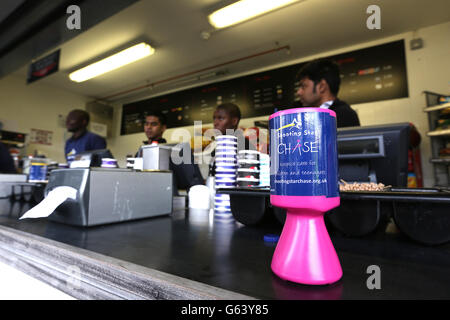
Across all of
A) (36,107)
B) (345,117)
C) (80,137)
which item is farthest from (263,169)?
(36,107)

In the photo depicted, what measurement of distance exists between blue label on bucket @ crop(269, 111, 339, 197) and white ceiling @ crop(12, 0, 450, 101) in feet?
8.41

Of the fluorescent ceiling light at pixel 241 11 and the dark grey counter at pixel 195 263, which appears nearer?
the dark grey counter at pixel 195 263

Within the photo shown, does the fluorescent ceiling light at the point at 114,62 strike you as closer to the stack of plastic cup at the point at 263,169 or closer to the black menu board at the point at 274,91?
the black menu board at the point at 274,91

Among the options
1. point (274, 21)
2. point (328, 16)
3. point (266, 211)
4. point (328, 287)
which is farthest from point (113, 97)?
point (328, 287)

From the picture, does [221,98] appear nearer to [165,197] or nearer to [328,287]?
[165,197]

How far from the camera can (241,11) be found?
2.42 metres

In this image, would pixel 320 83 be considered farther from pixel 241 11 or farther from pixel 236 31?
pixel 236 31

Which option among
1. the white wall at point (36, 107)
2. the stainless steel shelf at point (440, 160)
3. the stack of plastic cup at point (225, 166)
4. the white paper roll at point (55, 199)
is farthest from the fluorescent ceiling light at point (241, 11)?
the white wall at point (36, 107)

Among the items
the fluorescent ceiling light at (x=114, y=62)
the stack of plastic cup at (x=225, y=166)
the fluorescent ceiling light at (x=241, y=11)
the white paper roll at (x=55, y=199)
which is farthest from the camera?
the fluorescent ceiling light at (x=114, y=62)

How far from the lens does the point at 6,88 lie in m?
4.19

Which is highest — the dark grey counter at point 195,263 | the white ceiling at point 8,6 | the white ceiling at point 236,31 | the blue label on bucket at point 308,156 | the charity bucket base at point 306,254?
the white ceiling at point 236,31

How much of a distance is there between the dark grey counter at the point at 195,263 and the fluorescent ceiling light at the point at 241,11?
227 centimetres

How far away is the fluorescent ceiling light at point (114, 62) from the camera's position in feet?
10.6
